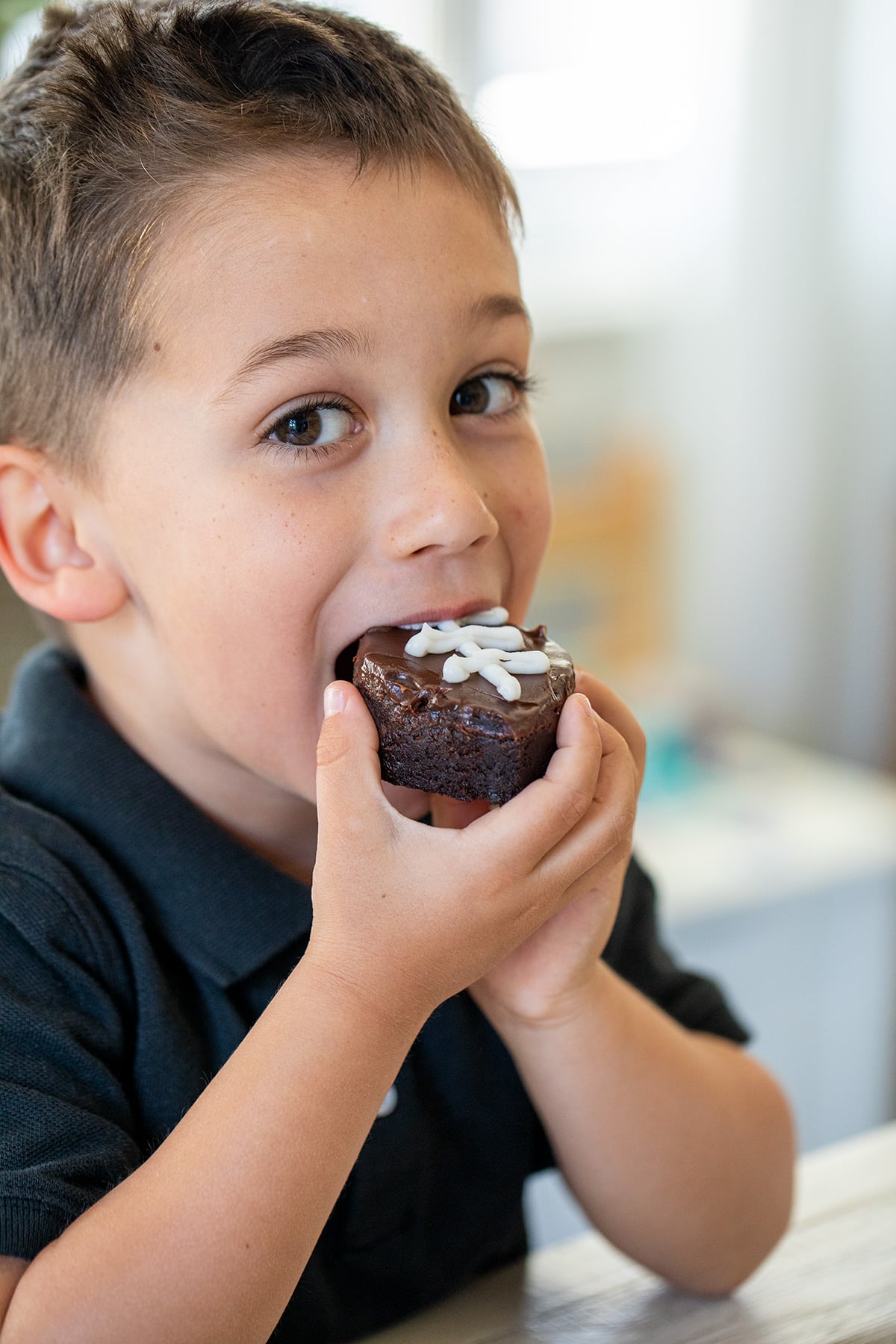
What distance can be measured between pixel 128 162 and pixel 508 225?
298mm

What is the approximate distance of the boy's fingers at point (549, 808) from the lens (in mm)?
784

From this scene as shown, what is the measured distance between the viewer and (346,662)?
95 cm

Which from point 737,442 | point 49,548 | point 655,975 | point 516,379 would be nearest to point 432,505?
point 516,379

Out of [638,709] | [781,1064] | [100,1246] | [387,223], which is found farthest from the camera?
[638,709]

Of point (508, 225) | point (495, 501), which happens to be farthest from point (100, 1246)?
point (508, 225)

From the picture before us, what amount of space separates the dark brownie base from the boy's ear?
267 millimetres

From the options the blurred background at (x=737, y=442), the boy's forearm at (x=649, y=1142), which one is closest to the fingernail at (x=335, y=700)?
the boy's forearm at (x=649, y=1142)

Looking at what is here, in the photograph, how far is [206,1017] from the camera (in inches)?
37.8

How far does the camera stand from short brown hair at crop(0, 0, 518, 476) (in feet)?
2.93

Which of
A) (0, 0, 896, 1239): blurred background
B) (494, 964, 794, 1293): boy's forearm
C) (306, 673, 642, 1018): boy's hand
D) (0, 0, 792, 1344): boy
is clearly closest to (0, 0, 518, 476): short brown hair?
(0, 0, 792, 1344): boy

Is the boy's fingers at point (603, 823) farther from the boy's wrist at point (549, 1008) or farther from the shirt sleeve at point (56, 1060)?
the shirt sleeve at point (56, 1060)

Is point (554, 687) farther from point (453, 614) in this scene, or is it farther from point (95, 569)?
point (95, 569)

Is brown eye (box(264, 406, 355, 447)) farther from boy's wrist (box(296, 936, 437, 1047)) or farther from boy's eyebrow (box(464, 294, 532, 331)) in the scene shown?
boy's wrist (box(296, 936, 437, 1047))

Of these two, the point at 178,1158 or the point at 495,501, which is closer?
the point at 178,1158
